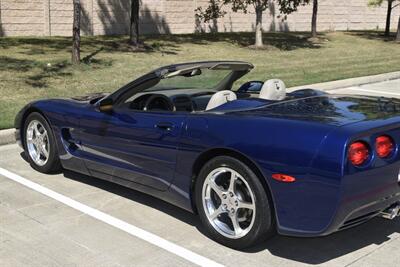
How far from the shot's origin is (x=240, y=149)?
375 cm

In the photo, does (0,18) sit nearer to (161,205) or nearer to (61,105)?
(61,105)

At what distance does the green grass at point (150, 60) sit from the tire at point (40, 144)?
1.74 metres

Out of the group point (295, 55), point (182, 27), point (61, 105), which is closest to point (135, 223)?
point (61, 105)

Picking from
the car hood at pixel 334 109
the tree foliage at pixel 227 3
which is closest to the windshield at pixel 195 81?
the car hood at pixel 334 109

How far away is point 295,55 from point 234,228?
1534cm

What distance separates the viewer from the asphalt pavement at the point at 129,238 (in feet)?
12.5

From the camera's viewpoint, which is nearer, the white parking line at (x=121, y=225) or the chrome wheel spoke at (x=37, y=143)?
the white parking line at (x=121, y=225)

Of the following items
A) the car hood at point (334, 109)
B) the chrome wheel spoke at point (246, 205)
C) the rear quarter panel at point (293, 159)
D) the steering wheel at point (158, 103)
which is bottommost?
the chrome wheel spoke at point (246, 205)

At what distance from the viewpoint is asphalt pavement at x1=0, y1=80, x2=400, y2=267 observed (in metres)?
3.82

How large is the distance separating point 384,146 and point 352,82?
1001cm

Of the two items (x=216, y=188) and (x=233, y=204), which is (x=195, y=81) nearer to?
(x=216, y=188)

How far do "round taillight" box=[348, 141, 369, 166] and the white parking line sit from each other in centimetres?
117

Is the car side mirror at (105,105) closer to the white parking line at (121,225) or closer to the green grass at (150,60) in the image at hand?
the white parking line at (121,225)

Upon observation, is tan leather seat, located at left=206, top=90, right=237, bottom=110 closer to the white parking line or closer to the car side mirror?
the car side mirror
